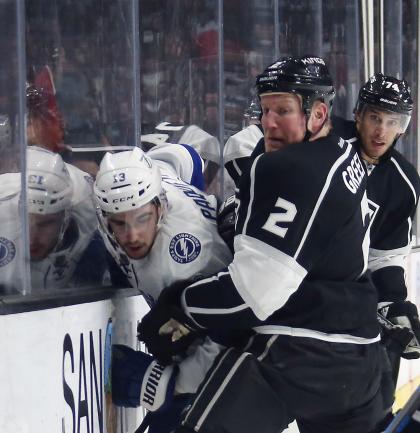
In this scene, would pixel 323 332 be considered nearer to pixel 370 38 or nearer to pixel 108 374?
pixel 108 374

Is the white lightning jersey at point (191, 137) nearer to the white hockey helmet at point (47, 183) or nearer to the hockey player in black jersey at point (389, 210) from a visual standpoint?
the hockey player in black jersey at point (389, 210)

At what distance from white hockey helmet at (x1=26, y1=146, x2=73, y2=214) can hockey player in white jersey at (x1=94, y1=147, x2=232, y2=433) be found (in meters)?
0.16

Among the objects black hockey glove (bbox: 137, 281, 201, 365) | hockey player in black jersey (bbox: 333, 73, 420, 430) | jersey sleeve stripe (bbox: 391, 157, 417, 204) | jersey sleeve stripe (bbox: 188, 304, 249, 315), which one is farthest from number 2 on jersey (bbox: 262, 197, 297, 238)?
jersey sleeve stripe (bbox: 391, 157, 417, 204)

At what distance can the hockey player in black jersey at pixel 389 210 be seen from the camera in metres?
2.99

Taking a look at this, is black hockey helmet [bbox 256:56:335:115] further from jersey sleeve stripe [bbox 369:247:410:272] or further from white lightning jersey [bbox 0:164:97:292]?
jersey sleeve stripe [bbox 369:247:410:272]

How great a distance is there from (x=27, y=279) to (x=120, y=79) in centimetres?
75

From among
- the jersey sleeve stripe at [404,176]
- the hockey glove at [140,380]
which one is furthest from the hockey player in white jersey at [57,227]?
the jersey sleeve stripe at [404,176]

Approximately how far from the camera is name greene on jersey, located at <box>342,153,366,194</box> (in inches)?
82.9

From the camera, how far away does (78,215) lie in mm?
2529

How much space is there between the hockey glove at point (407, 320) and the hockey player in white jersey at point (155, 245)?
863 mm

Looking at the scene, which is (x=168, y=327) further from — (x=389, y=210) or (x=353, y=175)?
(x=389, y=210)

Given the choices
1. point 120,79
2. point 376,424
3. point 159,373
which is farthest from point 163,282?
point 120,79

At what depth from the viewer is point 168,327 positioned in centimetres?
213

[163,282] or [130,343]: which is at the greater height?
[163,282]
